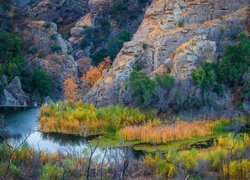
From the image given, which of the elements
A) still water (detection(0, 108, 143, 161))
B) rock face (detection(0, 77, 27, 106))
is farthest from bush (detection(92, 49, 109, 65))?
still water (detection(0, 108, 143, 161))

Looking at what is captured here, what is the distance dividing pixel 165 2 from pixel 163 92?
16765mm

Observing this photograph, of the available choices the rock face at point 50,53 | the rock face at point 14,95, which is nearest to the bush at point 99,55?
the rock face at point 50,53

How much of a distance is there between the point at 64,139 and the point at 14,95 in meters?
34.4

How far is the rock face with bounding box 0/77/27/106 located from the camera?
62.7m

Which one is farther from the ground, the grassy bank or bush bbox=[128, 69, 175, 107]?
bush bbox=[128, 69, 175, 107]

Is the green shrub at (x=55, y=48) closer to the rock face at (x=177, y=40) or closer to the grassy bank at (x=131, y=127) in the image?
the rock face at (x=177, y=40)

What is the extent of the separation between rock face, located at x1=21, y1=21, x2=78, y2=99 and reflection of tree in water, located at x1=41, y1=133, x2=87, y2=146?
3912 centimetres

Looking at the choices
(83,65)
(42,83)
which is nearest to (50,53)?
(83,65)

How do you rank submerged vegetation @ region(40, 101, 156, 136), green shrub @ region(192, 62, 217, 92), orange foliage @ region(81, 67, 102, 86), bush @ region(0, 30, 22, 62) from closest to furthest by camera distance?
submerged vegetation @ region(40, 101, 156, 136) < green shrub @ region(192, 62, 217, 92) < orange foliage @ region(81, 67, 102, 86) < bush @ region(0, 30, 22, 62)

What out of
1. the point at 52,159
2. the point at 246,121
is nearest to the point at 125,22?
the point at 246,121

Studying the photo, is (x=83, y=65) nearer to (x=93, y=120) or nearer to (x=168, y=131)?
(x=93, y=120)

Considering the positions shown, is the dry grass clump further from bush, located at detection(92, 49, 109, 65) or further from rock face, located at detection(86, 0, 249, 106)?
bush, located at detection(92, 49, 109, 65)

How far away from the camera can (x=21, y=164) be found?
19891 mm

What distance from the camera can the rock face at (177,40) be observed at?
44438 millimetres
